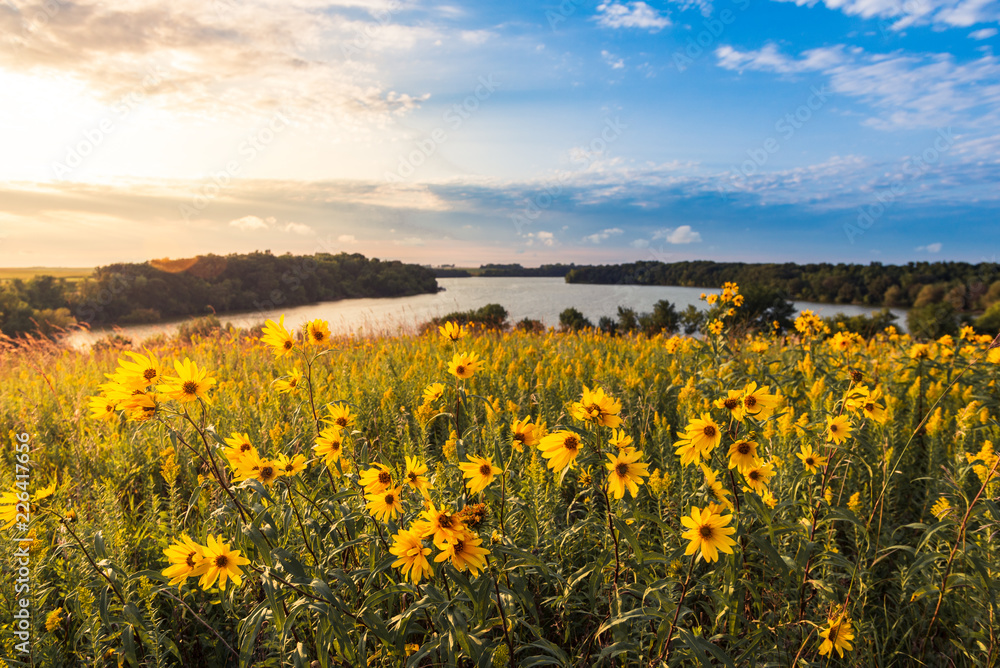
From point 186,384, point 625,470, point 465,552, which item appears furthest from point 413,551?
point 186,384

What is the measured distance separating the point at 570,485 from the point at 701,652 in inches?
73.8

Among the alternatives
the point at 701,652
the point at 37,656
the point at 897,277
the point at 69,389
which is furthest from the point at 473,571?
the point at 897,277

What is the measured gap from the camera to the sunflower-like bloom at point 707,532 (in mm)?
1238

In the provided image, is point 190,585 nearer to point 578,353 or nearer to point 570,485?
point 570,485

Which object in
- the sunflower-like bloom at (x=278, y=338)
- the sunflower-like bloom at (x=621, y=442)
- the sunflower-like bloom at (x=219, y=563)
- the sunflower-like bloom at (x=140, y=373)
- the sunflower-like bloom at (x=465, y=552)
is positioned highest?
the sunflower-like bloom at (x=278, y=338)

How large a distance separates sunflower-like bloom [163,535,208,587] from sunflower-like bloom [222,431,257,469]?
10.9 inches

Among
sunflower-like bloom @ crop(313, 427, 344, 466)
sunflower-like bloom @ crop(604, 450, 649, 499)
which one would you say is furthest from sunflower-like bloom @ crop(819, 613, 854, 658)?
sunflower-like bloom @ crop(313, 427, 344, 466)

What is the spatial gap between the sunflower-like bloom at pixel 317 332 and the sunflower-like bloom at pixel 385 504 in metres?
0.74

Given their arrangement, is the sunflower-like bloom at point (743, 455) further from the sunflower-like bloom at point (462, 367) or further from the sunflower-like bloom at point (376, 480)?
the sunflower-like bloom at point (376, 480)

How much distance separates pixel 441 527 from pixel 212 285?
105 ft

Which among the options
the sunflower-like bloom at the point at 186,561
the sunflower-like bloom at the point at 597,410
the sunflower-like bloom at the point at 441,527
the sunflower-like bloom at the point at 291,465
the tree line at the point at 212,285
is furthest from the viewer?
the tree line at the point at 212,285

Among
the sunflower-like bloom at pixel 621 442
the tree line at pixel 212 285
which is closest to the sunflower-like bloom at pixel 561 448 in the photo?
the sunflower-like bloom at pixel 621 442

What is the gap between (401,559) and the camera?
1288 millimetres

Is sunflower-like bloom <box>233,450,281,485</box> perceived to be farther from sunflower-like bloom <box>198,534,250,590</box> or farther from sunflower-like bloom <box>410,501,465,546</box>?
sunflower-like bloom <box>410,501,465,546</box>
